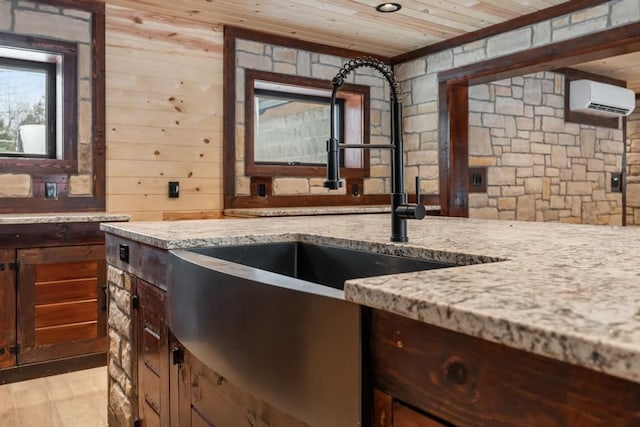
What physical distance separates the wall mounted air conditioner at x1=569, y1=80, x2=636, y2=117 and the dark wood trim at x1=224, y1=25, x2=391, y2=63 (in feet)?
7.72

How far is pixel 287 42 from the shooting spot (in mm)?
4492

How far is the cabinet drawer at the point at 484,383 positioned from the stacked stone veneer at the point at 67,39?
3324 millimetres

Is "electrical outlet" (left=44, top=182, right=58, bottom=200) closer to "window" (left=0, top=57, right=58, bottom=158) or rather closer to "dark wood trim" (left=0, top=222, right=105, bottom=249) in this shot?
"window" (left=0, top=57, right=58, bottom=158)

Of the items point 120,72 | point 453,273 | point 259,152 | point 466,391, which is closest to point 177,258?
point 453,273

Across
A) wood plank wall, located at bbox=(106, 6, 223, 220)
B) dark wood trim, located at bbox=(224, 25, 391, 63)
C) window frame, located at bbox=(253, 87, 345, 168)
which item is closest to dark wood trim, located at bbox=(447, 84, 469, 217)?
dark wood trim, located at bbox=(224, 25, 391, 63)

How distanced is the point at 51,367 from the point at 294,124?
278 centimetres

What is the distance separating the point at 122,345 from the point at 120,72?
2.33 m

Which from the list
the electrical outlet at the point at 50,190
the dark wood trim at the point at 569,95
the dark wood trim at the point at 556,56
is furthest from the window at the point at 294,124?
the dark wood trim at the point at 569,95

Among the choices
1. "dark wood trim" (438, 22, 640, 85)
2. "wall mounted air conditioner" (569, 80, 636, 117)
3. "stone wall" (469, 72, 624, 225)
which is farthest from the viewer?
"wall mounted air conditioner" (569, 80, 636, 117)

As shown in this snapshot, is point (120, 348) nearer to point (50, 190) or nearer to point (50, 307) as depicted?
point (50, 307)

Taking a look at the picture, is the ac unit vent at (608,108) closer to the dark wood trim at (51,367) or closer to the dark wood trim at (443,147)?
the dark wood trim at (443,147)

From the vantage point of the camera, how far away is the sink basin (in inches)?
59.9

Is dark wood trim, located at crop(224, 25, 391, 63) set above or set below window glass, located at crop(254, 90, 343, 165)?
above

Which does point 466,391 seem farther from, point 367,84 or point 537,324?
point 367,84
